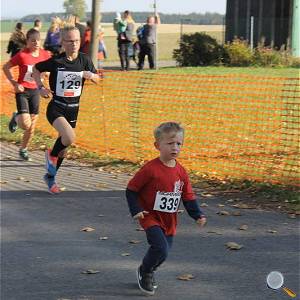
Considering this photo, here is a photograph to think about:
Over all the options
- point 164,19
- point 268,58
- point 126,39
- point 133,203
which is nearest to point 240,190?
point 133,203

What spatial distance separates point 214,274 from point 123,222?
1.84 metres

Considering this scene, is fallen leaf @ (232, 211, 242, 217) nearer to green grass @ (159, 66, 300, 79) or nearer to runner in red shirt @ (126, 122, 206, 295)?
runner in red shirt @ (126, 122, 206, 295)

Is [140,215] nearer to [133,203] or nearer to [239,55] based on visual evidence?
[133,203]

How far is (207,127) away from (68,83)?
513 centimetres

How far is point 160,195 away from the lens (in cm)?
518

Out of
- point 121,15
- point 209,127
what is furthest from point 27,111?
point 121,15

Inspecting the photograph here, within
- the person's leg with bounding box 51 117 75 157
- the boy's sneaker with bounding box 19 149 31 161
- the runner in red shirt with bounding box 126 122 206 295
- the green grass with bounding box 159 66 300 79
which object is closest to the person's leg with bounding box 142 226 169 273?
the runner in red shirt with bounding box 126 122 206 295

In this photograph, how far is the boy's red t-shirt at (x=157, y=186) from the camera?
518 centimetres

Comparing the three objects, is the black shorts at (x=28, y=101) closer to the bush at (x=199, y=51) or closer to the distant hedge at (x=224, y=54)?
the distant hedge at (x=224, y=54)

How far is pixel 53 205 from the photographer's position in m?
8.20

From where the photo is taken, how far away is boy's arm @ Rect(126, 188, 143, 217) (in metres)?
5.12

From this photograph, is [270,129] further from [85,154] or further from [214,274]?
[214,274]

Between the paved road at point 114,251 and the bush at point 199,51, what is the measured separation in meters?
21.3

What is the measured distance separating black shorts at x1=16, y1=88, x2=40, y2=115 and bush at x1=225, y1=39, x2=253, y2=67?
18731 millimetres
